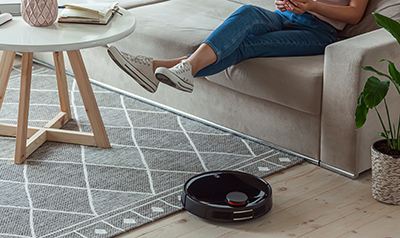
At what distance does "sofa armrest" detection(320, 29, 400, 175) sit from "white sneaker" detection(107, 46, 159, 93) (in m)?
0.71

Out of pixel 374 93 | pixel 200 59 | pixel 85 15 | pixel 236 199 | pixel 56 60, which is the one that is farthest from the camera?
pixel 56 60

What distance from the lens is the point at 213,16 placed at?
293 cm

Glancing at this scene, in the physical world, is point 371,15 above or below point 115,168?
above

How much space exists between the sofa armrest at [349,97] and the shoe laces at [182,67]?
0.55m

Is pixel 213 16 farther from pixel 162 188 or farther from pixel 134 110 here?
pixel 162 188

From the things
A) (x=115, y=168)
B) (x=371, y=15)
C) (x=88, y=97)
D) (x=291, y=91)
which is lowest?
(x=115, y=168)

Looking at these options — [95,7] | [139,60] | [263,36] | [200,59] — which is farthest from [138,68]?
[263,36]

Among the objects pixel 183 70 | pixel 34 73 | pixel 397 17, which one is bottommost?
pixel 34 73

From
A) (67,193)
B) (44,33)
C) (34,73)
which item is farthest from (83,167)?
(34,73)

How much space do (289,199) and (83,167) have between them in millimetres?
898

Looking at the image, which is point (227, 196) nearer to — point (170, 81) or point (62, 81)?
point (170, 81)

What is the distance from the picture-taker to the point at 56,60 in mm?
2498

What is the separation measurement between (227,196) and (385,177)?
0.60 metres

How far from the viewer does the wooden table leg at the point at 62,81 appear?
250 cm
